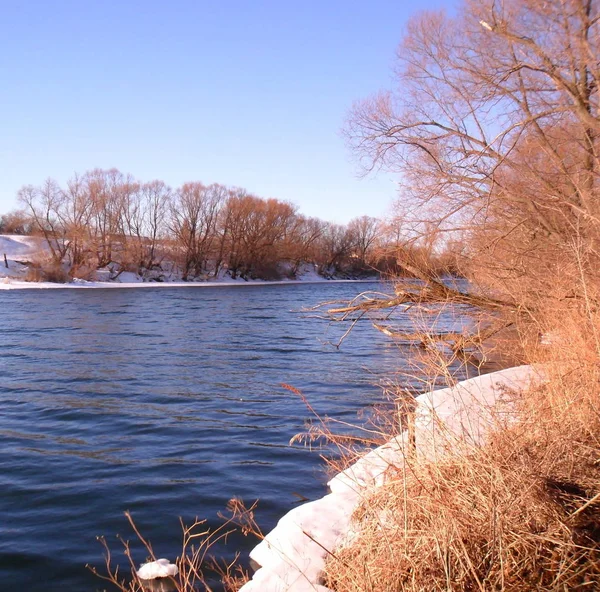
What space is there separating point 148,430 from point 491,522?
659 cm

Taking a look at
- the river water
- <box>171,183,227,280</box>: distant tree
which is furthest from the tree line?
the river water

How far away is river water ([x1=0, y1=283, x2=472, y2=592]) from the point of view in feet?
18.1

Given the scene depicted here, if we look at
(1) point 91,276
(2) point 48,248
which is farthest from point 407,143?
(2) point 48,248

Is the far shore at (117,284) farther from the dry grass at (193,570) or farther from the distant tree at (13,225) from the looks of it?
the dry grass at (193,570)

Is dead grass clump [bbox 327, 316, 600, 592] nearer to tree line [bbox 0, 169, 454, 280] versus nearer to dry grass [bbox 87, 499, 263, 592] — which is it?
dry grass [bbox 87, 499, 263, 592]

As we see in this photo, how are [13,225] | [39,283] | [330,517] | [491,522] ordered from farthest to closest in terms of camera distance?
[13,225] → [39,283] → [330,517] → [491,522]

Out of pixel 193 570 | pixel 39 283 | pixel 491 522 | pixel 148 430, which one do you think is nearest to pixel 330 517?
pixel 193 570

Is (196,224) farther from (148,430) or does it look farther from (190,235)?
(148,430)

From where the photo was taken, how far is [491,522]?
113 inches

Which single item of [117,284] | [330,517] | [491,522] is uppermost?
[491,522]

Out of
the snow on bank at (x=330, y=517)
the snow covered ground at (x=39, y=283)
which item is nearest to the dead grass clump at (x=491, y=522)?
the snow on bank at (x=330, y=517)

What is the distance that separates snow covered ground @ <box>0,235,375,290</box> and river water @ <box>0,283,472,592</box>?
89.9 feet

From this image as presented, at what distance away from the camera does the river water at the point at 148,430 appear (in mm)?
5512

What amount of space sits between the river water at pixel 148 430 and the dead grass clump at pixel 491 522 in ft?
7.43
